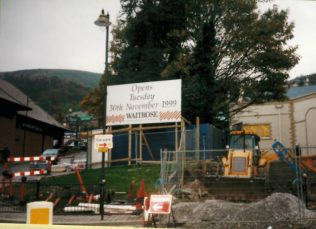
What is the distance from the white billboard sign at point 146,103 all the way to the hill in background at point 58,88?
361 inches

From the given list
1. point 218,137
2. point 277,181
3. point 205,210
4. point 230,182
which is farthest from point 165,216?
point 218,137

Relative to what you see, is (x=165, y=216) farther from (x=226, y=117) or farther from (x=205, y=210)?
(x=226, y=117)

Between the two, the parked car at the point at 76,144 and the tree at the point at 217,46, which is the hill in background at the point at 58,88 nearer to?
the parked car at the point at 76,144

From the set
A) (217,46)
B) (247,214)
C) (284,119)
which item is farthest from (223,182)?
(284,119)

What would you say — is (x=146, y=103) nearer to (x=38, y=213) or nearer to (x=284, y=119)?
(x=38, y=213)

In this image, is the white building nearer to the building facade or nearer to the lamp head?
the building facade

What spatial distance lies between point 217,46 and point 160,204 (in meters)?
17.4

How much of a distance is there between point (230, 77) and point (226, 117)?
8.60 feet

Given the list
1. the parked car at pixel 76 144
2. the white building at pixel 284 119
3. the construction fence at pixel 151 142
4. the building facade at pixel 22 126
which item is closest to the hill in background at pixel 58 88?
the building facade at pixel 22 126

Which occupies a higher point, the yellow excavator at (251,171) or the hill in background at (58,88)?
the hill in background at (58,88)

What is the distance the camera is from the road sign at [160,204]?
28.5 ft

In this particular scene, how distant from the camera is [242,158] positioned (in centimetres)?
1398

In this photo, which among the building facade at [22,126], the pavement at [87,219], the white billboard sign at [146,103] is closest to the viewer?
the pavement at [87,219]

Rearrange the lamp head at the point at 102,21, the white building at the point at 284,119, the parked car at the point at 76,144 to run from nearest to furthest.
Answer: the lamp head at the point at 102,21 → the white building at the point at 284,119 → the parked car at the point at 76,144
